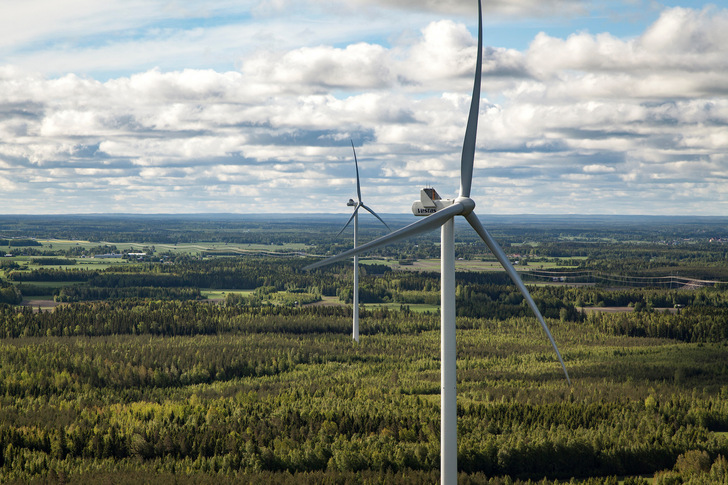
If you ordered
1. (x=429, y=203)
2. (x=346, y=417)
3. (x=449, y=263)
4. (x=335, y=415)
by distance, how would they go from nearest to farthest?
(x=449, y=263) < (x=429, y=203) < (x=346, y=417) < (x=335, y=415)

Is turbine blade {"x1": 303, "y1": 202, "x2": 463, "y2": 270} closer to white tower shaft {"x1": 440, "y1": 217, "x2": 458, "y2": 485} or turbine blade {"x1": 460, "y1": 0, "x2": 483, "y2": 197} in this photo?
white tower shaft {"x1": 440, "y1": 217, "x2": 458, "y2": 485}

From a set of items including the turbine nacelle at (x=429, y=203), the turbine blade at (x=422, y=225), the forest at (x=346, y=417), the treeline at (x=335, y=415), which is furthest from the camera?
the treeline at (x=335, y=415)

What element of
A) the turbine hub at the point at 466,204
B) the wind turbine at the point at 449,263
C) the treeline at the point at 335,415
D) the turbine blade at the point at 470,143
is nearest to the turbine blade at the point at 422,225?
the wind turbine at the point at 449,263

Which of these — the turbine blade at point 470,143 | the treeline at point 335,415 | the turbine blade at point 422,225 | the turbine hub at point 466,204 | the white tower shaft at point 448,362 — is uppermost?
the turbine blade at point 470,143

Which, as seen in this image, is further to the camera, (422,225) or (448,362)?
(448,362)

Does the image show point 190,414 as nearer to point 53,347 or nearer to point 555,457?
point 555,457

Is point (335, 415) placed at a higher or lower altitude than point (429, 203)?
lower

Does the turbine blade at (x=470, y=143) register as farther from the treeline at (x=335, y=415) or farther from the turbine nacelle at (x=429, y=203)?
the treeline at (x=335, y=415)

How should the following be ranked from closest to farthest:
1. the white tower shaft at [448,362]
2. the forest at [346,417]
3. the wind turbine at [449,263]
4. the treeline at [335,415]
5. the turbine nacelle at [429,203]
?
the wind turbine at [449,263]
the white tower shaft at [448,362]
the turbine nacelle at [429,203]
the forest at [346,417]
the treeline at [335,415]

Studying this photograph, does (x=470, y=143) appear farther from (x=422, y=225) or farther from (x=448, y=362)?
(x=448, y=362)

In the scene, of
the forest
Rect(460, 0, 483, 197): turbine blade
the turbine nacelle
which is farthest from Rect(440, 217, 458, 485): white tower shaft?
the forest

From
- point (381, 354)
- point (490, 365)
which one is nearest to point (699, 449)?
point (490, 365)

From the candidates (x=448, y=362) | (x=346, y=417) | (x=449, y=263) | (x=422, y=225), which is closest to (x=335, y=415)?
(x=346, y=417)
